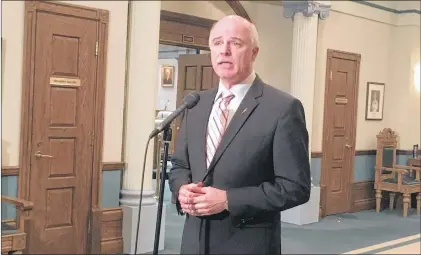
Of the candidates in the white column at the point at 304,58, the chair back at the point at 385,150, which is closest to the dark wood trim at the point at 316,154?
the white column at the point at 304,58

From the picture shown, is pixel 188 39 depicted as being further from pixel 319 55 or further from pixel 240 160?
pixel 240 160

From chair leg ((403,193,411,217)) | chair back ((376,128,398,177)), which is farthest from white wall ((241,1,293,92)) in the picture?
chair leg ((403,193,411,217))

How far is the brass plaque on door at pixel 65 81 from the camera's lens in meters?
4.49

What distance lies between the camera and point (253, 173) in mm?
1621

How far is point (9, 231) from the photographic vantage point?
3.82m

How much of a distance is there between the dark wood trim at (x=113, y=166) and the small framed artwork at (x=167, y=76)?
276 inches

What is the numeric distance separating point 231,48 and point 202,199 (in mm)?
429

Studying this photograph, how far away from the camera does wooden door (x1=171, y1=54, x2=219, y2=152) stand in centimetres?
695

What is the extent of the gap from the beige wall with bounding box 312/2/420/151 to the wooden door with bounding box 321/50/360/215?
175mm

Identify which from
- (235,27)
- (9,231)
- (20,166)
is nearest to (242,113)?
(235,27)

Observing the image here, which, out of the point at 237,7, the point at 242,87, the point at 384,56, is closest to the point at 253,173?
the point at 242,87

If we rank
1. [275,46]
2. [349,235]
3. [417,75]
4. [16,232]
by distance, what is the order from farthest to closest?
[417,75]
[275,46]
[349,235]
[16,232]

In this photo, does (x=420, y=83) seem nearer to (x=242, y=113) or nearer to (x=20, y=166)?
(x=20, y=166)

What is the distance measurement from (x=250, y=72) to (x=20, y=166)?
310 centimetres
